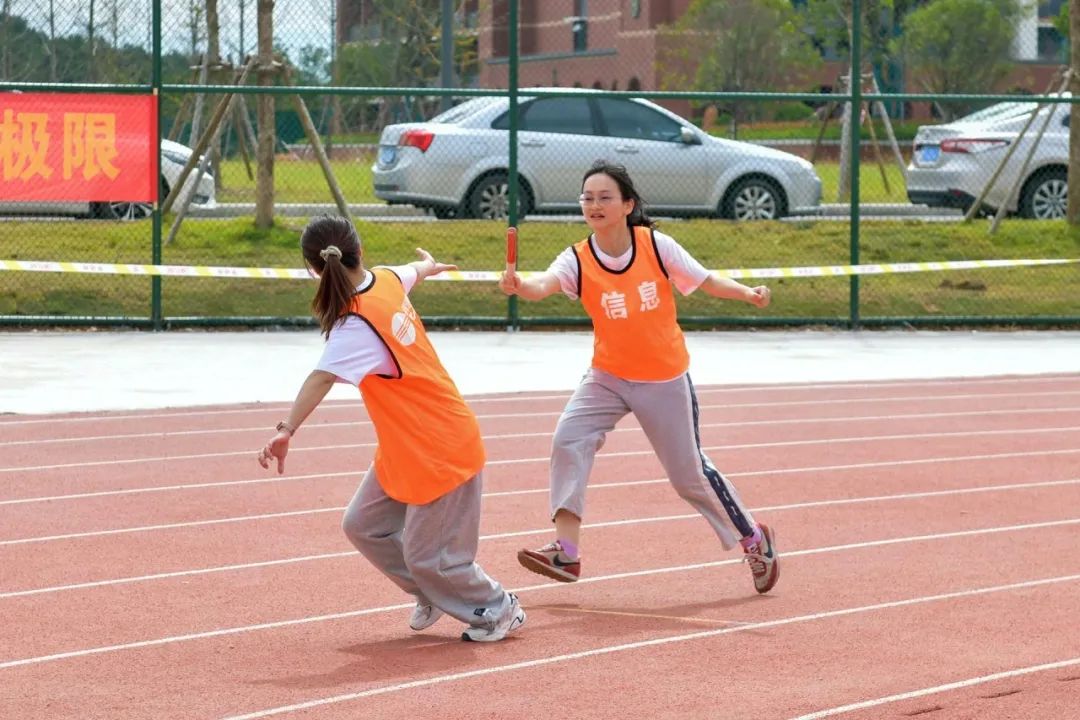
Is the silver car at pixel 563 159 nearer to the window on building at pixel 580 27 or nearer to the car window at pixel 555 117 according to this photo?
the car window at pixel 555 117

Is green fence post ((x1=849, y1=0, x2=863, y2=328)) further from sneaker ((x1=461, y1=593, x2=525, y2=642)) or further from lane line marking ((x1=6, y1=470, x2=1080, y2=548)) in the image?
sneaker ((x1=461, y1=593, x2=525, y2=642))

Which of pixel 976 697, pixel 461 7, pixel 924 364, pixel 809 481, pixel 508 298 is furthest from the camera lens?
pixel 461 7

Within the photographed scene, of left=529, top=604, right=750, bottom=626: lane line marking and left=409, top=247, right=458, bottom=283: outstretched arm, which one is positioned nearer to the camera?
left=409, top=247, right=458, bottom=283: outstretched arm

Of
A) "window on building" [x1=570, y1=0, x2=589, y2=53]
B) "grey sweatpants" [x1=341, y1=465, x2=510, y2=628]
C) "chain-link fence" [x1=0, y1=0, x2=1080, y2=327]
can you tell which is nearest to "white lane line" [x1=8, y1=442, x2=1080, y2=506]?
"grey sweatpants" [x1=341, y1=465, x2=510, y2=628]

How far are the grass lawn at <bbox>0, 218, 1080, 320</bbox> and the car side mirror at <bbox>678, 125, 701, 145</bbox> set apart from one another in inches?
30.6

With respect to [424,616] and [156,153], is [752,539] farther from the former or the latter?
[156,153]

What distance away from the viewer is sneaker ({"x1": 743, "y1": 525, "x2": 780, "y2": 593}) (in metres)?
7.28

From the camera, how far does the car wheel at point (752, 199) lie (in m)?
18.9

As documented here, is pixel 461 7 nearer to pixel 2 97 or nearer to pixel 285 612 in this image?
pixel 2 97

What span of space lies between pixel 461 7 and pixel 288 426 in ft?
45.2

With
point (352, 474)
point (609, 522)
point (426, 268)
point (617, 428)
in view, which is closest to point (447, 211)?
point (617, 428)

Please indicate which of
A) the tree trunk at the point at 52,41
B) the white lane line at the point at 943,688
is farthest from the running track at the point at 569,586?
the tree trunk at the point at 52,41

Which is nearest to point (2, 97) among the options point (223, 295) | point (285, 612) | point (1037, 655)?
point (223, 295)

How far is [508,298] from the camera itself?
17.5 m
